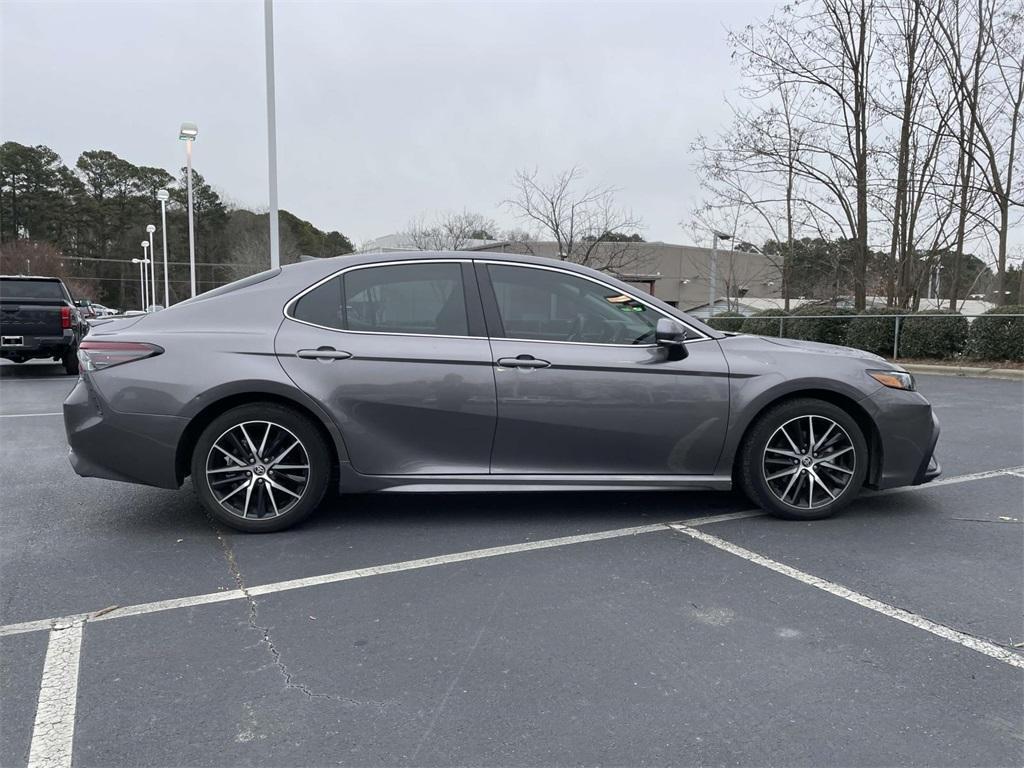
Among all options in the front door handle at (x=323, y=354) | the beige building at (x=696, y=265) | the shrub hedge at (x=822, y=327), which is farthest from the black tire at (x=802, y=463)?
the shrub hedge at (x=822, y=327)

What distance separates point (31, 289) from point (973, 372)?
54.0 ft

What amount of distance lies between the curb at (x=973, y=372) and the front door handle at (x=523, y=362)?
34.7ft

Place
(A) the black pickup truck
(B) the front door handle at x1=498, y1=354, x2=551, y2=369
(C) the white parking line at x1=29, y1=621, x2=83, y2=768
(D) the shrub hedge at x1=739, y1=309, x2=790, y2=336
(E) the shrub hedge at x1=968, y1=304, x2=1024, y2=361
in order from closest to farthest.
Result: (C) the white parking line at x1=29, y1=621, x2=83, y2=768 → (B) the front door handle at x1=498, y1=354, x2=551, y2=369 → (A) the black pickup truck → (E) the shrub hedge at x1=968, y1=304, x2=1024, y2=361 → (D) the shrub hedge at x1=739, y1=309, x2=790, y2=336

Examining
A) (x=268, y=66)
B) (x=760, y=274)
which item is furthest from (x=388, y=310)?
(x=760, y=274)

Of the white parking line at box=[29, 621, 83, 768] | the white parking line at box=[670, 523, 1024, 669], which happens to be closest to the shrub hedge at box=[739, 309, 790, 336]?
the white parking line at box=[670, 523, 1024, 669]

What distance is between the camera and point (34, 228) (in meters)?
76.0

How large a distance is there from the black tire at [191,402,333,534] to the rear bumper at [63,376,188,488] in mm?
164

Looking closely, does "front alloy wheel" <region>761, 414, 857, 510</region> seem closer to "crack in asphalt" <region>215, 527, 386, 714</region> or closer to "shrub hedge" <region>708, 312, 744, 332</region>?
"crack in asphalt" <region>215, 527, 386, 714</region>

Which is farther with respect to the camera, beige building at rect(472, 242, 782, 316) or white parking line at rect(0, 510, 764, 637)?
beige building at rect(472, 242, 782, 316)

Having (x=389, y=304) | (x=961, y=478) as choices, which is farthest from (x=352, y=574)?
(x=961, y=478)

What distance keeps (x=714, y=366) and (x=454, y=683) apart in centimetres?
250

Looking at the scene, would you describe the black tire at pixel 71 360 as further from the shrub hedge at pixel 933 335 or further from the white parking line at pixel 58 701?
the shrub hedge at pixel 933 335

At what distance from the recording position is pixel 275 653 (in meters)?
2.87

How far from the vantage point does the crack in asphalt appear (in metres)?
2.53
